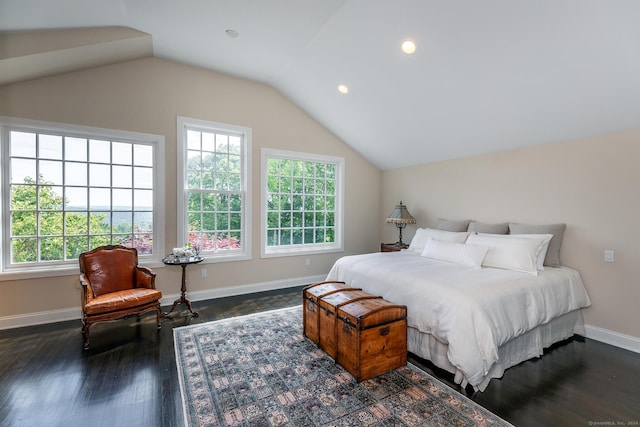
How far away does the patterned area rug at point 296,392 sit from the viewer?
5.87ft

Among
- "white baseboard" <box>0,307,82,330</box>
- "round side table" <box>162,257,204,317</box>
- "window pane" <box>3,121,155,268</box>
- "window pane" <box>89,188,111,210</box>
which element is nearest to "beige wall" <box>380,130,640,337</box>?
"round side table" <box>162,257,204,317</box>

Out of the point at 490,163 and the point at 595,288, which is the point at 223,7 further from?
the point at 595,288

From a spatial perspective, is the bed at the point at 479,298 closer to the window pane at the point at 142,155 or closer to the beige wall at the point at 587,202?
the beige wall at the point at 587,202

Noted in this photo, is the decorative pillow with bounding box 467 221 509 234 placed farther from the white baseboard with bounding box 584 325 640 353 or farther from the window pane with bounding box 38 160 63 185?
the window pane with bounding box 38 160 63 185

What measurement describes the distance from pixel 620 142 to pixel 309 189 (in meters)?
3.98

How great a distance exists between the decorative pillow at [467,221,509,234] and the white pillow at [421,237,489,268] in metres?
0.64

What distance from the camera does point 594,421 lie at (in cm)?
180

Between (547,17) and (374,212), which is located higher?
(547,17)

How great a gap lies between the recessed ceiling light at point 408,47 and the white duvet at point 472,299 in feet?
7.51

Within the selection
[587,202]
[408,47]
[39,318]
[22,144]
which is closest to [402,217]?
[587,202]

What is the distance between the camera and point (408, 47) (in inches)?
116

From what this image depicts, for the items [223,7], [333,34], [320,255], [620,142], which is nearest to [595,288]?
[620,142]

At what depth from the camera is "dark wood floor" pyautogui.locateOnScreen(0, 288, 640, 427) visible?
183 cm

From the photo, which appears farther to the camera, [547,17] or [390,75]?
[390,75]
